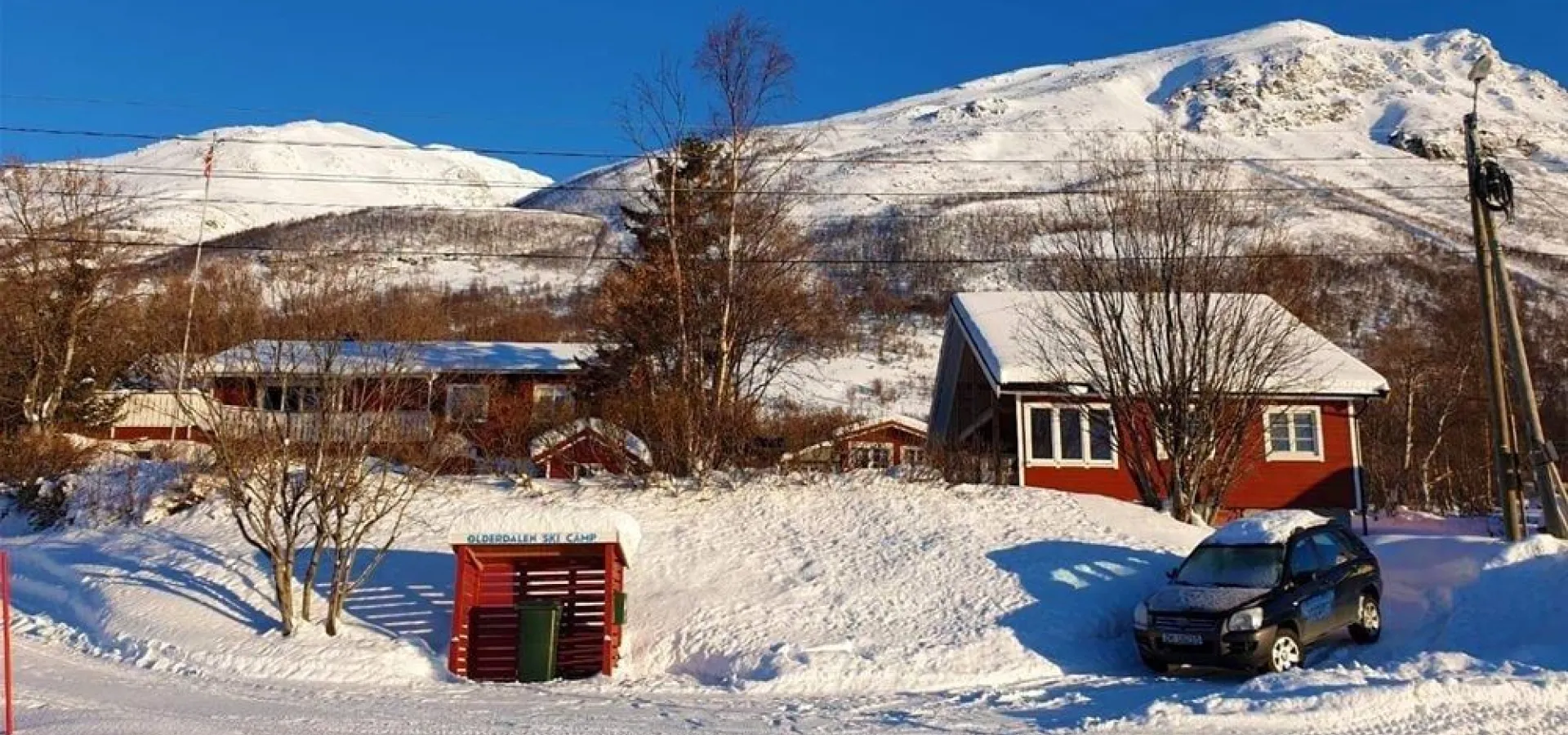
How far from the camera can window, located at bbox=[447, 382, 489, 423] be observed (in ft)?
74.9

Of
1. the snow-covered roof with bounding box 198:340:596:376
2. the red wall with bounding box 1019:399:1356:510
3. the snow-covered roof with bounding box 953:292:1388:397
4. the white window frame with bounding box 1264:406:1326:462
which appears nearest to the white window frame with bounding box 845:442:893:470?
the snow-covered roof with bounding box 953:292:1388:397

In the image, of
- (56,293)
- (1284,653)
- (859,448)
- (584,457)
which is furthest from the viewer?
(56,293)

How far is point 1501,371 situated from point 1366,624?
20.4 ft

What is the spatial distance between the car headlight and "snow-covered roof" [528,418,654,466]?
1101 cm

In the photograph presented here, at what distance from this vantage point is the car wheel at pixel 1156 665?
12.9 meters

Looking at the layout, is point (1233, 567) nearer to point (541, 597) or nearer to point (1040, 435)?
point (541, 597)

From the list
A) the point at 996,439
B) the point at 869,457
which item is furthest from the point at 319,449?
the point at 996,439

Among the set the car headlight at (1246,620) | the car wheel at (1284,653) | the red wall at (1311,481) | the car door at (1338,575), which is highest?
the red wall at (1311,481)

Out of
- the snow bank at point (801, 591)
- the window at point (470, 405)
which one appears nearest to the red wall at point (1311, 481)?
the snow bank at point (801, 591)

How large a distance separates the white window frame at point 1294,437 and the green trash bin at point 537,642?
18433mm

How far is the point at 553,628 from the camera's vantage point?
45.3 feet

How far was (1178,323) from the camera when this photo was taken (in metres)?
20.8

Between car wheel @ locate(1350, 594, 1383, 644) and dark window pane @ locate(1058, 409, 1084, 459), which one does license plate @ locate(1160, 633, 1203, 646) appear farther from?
dark window pane @ locate(1058, 409, 1084, 459)

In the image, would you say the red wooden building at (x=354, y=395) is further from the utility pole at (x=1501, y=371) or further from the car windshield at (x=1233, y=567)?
the utility pole at (x=1501, y=371)
